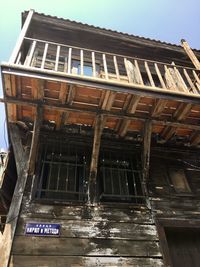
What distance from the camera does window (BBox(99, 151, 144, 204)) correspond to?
19.7 feet

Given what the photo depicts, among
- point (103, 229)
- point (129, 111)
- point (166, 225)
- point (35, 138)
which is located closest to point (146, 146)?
point (129, 111)

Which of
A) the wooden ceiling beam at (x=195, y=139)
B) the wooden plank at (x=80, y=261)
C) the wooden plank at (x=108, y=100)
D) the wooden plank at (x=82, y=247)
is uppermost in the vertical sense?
the wooden ceiling beam at (x=195, y=139)

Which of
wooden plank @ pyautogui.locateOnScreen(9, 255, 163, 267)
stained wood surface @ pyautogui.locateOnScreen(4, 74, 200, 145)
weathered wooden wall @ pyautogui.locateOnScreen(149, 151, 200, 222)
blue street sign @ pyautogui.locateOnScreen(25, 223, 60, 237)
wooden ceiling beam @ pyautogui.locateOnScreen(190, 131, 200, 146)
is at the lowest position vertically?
wooden plank @ pyautogui.locateOnScreen(9, 255, 163, 267)

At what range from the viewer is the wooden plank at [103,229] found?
500 centimetres

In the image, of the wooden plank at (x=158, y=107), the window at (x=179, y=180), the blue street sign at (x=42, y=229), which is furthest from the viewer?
the window at (x=179, y=180)

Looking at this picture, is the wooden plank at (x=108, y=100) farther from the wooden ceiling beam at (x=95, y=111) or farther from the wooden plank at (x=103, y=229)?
the wooden plank at (x=103, y=229)

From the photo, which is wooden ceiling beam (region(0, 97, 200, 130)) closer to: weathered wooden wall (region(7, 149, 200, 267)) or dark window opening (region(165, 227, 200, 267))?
weathered wooden wall (region(7, 149, 200, 267))

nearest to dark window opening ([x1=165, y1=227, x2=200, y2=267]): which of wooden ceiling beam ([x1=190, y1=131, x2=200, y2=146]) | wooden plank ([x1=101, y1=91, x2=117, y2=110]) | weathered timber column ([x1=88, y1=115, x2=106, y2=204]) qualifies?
weathered timber column ([x1=88, y1=115, x2=106, y2=204])

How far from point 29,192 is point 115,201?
1984 mm

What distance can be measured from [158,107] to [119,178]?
201 cm

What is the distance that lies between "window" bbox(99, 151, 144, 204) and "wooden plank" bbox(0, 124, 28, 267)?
1805 mm

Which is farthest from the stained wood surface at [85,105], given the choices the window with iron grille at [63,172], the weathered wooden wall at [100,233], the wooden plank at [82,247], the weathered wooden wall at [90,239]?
the wooden plank at [82,247]

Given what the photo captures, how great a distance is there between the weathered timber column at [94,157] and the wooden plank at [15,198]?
1.46 metres

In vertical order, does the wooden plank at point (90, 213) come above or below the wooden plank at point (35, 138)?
below
